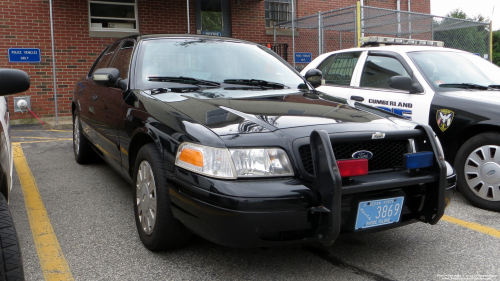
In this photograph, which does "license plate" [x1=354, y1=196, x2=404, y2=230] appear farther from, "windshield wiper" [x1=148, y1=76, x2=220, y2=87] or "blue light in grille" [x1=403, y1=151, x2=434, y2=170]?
"windshield wiper" [x1=148, y1=76, x2=220, y2=87]

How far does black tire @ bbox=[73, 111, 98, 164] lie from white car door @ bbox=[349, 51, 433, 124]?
10.5 feet

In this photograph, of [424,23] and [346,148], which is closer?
[346,148]

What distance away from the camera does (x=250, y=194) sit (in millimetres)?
2260

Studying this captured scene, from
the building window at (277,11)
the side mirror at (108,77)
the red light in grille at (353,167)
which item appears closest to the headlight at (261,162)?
the red light in grille at (353,167)

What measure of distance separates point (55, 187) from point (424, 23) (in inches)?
384

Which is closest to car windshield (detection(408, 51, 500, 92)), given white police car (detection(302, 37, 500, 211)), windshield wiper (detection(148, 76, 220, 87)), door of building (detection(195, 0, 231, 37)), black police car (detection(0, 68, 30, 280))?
white police car (detection(302, 37, 500, 211))

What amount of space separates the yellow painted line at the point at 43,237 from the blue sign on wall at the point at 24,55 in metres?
5.89

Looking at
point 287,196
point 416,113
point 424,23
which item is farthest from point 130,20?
point 287,196

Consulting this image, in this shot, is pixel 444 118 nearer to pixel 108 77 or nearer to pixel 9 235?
pixel 108 77

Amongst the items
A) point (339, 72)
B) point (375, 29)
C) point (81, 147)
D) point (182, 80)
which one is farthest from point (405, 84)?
point (375, 29)

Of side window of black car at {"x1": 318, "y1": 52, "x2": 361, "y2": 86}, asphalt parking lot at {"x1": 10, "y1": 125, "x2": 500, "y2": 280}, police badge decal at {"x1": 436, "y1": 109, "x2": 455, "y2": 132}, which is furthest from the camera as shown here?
side window of black car at {"x1": 318, "y1": 52, "x2": 361, "y2": 86}

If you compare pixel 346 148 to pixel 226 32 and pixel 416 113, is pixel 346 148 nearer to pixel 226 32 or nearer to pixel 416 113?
pixel 416 113

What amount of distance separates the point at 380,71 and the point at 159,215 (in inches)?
135

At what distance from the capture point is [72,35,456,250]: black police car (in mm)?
2291
